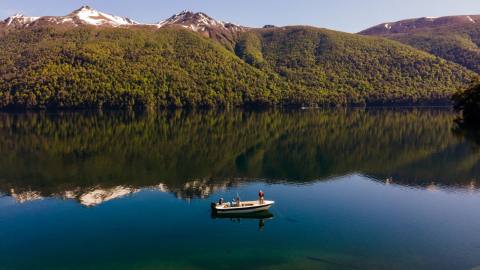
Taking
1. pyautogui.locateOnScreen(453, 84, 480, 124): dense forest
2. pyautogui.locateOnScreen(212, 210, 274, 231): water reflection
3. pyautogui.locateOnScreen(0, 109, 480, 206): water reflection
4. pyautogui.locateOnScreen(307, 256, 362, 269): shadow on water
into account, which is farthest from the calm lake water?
pyautogui.locateOnScreen(453, 84, 480, 124): dense forest

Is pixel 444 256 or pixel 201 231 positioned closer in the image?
pixel 444 256

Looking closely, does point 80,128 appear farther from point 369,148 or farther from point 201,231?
point 201,231

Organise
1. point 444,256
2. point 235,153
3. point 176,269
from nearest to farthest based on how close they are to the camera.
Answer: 1. point 176,269
2. point 444,256
3. point 235,153

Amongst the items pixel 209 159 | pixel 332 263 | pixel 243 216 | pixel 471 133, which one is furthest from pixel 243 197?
pixel 471 133

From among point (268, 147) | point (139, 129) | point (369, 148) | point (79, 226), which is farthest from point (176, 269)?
point (139, 129)

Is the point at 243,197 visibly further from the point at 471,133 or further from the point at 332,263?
the point at 471,133

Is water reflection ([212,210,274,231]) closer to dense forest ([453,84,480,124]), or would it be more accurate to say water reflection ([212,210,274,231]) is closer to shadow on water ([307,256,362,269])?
Result: shadow on water ([307,256,362,269])

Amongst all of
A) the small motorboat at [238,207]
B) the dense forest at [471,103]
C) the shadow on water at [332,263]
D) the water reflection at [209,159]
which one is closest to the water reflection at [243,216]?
the small motorboat at [238,207]

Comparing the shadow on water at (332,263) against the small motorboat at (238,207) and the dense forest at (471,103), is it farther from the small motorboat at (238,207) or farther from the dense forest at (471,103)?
the dense forest at (471,103)
